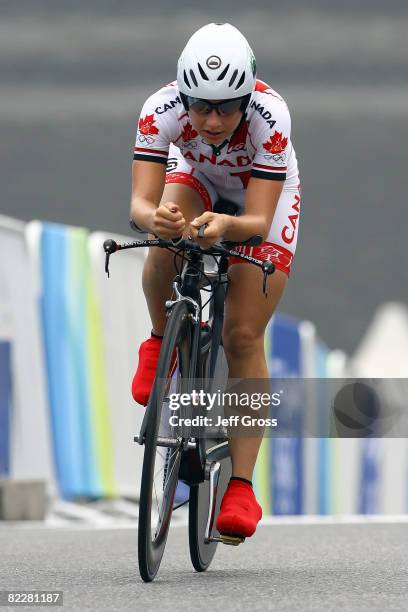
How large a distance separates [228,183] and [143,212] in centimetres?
52

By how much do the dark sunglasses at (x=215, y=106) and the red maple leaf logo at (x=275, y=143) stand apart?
22 cm

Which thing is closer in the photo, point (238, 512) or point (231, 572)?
point (238, 512)

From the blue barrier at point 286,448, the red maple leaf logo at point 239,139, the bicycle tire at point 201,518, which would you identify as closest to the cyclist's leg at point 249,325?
the bicycle tire at point 201,518

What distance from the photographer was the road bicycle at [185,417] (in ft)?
15.8

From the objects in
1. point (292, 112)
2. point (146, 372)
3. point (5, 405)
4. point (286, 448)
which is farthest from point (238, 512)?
point (292, 112)

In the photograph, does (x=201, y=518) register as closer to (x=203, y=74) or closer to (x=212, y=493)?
(x=212, y=493)

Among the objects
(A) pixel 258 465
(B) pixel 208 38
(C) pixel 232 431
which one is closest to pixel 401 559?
(C) pixel 232 431

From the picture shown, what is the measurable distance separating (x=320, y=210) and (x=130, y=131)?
18.1ft

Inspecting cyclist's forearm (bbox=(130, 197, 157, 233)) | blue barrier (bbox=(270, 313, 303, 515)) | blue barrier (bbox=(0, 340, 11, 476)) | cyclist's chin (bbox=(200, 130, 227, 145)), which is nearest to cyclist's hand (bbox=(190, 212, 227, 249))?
cyclist's forearm (bbox=(130, 197, 157, 233))

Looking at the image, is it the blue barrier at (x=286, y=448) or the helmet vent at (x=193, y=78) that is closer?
the helmet vent at (x=193, y=78)

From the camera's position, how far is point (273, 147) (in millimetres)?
5328

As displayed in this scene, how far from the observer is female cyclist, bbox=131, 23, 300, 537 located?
5.10 m

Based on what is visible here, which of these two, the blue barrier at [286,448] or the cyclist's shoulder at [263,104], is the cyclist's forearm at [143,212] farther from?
the blue barrier at [286,448]

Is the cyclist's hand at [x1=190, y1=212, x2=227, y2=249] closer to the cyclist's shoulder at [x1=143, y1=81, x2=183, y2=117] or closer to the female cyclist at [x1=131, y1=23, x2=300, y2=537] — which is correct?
the female cyclist at [x1=131, y1=23, x2=300, y2=537]
